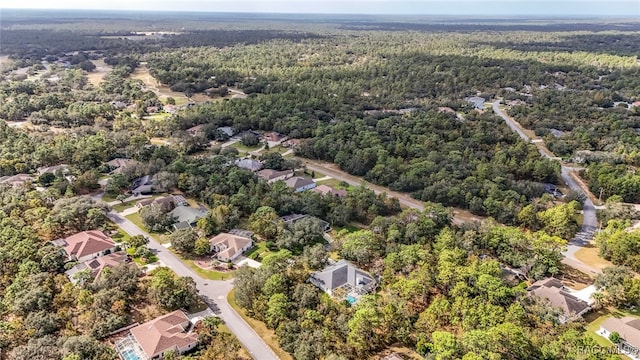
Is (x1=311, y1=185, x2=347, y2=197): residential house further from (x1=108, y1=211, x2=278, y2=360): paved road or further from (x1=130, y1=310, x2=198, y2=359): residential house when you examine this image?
(x1=130, y1=310, x2=198, y2=359): residential house

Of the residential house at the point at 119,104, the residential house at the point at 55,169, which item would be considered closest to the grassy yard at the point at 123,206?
the residential house at the point at 55,169

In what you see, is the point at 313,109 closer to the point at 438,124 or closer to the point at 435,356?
the point at 438,124

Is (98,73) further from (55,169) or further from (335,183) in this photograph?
(335,183)

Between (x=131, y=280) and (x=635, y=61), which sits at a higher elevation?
(x=635, y=61)

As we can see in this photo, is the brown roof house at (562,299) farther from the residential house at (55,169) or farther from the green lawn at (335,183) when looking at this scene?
the residential house at (55,169)

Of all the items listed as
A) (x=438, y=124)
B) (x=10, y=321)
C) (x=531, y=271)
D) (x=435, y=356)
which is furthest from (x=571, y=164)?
(x=10, y=321)

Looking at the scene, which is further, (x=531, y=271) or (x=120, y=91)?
(x=120, y=91)
